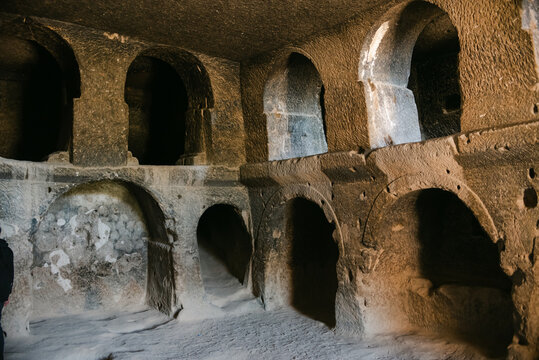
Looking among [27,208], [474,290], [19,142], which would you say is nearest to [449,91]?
[474,290]

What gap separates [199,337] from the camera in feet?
16.0

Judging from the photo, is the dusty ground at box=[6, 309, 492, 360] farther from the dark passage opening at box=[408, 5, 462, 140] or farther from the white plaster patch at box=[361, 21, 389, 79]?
the dark passage opening at box=[408, 5, 462, 140]

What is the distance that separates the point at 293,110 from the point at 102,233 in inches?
117

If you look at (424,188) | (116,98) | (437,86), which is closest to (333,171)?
(424,188)

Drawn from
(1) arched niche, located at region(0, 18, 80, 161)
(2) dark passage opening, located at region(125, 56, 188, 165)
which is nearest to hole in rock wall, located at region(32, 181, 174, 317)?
(1) arched niche, located at region(0, 18, 80, 161)

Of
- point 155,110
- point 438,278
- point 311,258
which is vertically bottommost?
point 438,278

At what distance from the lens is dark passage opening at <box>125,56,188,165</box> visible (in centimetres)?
780

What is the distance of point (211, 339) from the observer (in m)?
4.82

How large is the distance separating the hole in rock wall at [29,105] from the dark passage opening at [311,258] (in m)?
3.79

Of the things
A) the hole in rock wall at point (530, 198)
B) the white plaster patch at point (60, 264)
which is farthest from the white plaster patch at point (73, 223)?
the hole in rock wall at point (530, 198)

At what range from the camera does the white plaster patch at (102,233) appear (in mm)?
5801

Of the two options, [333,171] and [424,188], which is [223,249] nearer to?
[333,171]

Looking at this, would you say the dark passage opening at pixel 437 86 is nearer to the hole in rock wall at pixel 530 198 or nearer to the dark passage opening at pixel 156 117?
the hole in rock wall at pixel 530 198

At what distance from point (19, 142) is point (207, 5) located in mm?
4369
